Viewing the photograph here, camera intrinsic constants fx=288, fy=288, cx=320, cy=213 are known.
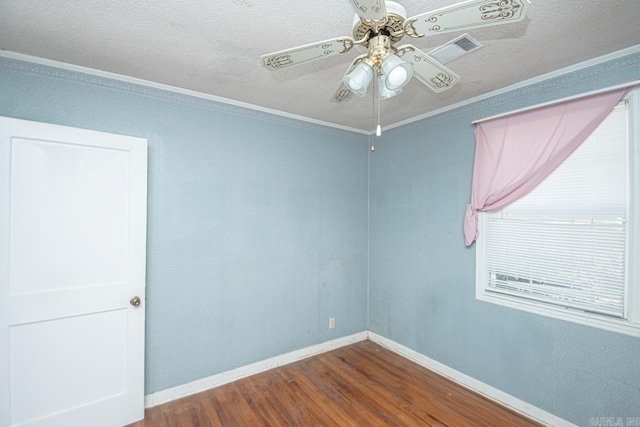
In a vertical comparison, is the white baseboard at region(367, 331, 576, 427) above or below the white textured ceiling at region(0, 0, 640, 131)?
below

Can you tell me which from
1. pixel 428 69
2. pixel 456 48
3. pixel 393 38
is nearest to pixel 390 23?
pixel 393 38

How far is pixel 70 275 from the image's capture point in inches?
75.8

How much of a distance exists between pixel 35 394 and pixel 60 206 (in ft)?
3.92

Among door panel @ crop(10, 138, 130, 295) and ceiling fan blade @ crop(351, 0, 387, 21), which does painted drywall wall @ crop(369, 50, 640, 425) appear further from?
door panel @ crop(10, 138, 130, 295)

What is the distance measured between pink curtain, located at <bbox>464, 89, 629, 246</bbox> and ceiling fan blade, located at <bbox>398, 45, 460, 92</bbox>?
114 cm

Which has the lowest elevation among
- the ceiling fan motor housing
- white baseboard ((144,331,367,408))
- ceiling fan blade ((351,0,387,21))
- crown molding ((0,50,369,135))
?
white baseboard ((144,331,367,408))

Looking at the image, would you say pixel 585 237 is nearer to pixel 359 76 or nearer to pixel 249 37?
pixel 359 76

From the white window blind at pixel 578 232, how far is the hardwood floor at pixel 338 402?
0.99m

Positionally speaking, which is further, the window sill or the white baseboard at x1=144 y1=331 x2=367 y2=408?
the white baseboard at x1=144 y1=331 x2=367 y2=408

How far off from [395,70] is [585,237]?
6.04 feet

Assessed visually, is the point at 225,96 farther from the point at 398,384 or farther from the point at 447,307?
the point at 398,384

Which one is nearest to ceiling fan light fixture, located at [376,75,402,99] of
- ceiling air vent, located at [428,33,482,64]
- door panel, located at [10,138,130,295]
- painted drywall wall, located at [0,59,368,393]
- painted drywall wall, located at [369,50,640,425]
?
ceiling air vent, located at [428,33,482,64]

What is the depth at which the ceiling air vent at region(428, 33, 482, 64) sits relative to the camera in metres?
1.67

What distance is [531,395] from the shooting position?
2166mm
